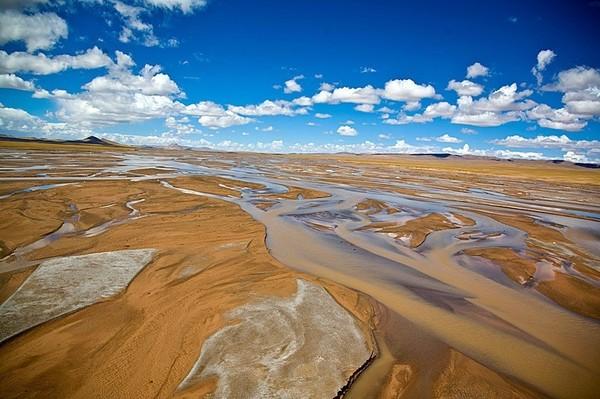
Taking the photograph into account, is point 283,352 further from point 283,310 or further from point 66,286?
point 66,286

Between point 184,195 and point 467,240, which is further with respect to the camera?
point 184,195

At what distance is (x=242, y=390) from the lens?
5.71 metres

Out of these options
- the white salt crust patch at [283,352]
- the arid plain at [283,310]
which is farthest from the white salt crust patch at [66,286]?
the white salt crust patch at [283,352]

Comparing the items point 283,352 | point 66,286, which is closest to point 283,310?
point 283,352

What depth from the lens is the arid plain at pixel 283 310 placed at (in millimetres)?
6301

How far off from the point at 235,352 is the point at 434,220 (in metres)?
19.5

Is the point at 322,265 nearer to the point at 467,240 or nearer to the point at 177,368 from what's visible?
the point at 177,368

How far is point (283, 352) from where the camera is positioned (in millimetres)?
6824

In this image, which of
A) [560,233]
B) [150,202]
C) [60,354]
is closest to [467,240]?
[560,233]

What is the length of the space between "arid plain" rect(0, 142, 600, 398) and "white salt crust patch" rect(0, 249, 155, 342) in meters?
0.06

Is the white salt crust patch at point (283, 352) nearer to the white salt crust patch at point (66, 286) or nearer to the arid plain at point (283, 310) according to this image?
the arid plain at point (283, 310)

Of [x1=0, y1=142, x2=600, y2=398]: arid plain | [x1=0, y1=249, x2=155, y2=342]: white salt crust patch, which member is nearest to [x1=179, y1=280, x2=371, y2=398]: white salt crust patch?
[x1=0, y1=142, x2=600, y2=398]: arid plain

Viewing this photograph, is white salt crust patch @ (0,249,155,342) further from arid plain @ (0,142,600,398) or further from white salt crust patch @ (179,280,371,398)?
white salt crust patch @ (179,280,371,398)

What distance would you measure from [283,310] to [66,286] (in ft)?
20.6
